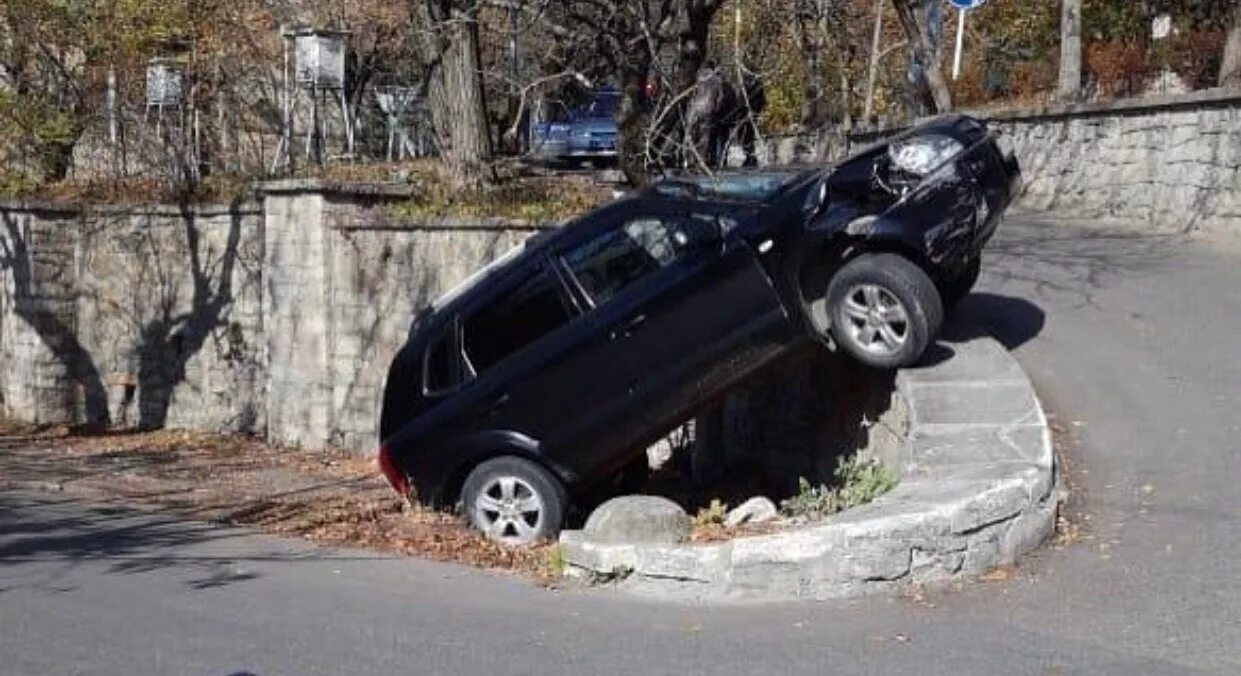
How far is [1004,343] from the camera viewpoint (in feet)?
41.1

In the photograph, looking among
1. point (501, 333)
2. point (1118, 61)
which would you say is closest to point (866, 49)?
point (1118, 61)

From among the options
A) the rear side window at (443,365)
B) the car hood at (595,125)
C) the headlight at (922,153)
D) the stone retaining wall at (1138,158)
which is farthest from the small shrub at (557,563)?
the car hood at (595,125)

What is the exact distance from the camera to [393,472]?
36.5 feet

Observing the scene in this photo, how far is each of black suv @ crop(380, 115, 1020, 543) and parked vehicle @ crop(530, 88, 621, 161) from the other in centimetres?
1579

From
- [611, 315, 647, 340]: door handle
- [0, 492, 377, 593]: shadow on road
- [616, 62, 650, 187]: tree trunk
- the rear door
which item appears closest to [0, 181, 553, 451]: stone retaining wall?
[616, 62, 650, 187]: tree trunk

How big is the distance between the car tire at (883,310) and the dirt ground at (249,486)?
2270 millimetres

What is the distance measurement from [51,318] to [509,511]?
449 inches

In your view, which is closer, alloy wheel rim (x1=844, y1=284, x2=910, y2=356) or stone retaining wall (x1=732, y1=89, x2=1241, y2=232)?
alloy wheel rim (x1=844, y1=284, x2=910, y2=356)

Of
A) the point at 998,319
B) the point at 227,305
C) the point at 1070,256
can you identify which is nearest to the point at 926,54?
the point at 1070,256

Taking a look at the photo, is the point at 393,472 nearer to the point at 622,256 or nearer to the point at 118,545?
the point at 118,545

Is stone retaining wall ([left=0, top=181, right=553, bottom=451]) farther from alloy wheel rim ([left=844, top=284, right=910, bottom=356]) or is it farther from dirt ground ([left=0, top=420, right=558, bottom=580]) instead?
alloy wheel rim ([left=844, top=284, right=910, bottom=356])

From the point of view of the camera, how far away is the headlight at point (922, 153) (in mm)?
10406

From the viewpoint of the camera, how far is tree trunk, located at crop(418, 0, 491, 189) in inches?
664

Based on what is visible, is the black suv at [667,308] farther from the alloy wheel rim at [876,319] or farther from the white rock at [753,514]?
the white rock at [753,514]
